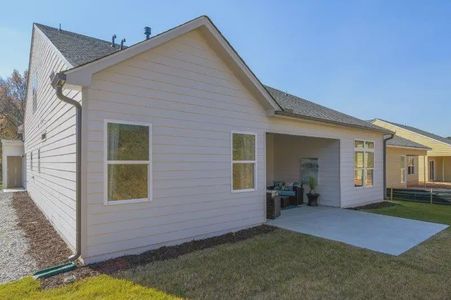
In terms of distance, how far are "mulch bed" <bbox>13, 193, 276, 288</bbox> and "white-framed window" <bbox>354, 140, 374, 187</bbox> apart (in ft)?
22.2

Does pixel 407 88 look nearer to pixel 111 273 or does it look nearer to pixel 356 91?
pixel 356 91

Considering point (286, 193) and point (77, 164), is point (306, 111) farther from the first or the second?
point (77, 164)

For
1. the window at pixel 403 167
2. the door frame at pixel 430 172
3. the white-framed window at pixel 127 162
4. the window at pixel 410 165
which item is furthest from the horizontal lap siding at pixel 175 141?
the door frame at pixel 430 172

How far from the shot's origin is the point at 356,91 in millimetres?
24500

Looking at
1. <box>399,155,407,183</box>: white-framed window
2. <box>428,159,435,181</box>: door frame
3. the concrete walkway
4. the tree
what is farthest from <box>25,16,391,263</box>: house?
the tree

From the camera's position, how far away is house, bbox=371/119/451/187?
22.1 metres

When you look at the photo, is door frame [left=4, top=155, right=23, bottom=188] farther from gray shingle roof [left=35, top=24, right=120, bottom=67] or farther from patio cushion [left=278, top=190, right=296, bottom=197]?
patio cushion [left=278, top=190, right=296, bottom=197]

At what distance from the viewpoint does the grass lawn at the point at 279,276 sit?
14.5ft

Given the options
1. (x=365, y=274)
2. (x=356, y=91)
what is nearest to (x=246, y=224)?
(x=365, y=274)

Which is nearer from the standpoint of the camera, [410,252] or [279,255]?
[279,255]

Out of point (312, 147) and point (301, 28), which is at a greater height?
point (301, 28)

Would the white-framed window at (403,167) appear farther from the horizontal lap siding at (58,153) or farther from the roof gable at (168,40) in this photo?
the horizontal lap siding at (58,153)

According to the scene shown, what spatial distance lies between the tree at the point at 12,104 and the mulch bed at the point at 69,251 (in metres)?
29.9

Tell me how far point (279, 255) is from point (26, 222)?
300 inches
